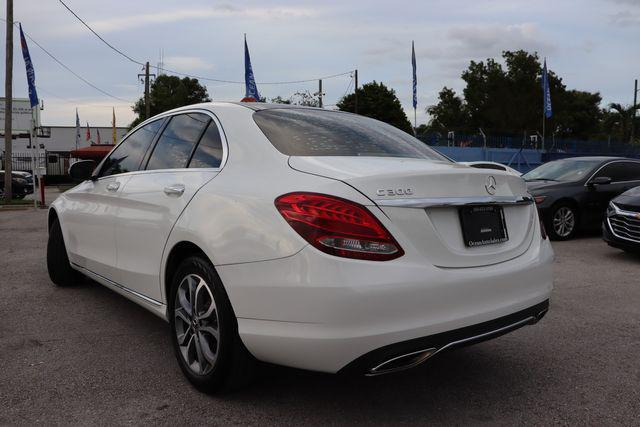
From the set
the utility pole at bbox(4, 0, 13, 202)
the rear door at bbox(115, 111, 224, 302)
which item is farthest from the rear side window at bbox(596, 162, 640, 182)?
the utility pole at bbox(4, 0, 13, 202)

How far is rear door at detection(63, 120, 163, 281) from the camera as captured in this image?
403cm

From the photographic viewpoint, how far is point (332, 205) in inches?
94.6

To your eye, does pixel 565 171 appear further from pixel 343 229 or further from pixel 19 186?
pixel 19 186

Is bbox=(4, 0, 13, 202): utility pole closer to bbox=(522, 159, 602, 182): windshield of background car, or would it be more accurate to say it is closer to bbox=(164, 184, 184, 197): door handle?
bbox=(522, 159, 602, 182): windshield of background car

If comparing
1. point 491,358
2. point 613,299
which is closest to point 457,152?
point 613,299

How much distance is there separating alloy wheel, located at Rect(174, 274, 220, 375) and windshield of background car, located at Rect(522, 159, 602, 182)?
7834 mm

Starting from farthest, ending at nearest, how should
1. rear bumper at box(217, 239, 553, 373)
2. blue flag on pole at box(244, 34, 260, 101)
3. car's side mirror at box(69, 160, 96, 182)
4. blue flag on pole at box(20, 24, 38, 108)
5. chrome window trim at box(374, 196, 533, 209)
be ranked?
blue flag on pole at box(244, 34, 260, 101), blue flag on pole at box(20, 24, 38, 108), car's side mirror at box(69, 160, 96, 182), chrome window trim at box(374, 196, 533, 209), rear bumper at box(217, 239, 553, 373)

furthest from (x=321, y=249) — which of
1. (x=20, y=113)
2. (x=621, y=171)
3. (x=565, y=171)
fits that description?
(x=20, y=113)

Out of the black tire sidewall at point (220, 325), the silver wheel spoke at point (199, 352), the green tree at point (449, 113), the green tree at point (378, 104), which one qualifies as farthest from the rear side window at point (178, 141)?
the green tree at point (449, 113)

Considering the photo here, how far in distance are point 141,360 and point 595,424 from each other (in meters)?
2.53

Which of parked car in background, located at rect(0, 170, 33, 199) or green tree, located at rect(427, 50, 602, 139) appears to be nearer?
parked car in background, located at rect(0, 170, 33, 199)

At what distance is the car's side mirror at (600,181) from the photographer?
29.1ft

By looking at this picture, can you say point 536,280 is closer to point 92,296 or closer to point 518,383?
point 518,383

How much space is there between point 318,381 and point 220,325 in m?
0.77
